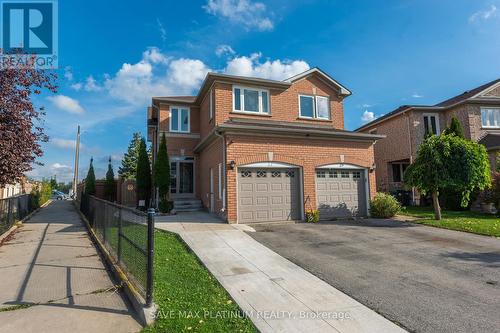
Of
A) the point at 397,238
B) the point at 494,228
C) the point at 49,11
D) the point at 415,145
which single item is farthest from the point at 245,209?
the point at 415,145

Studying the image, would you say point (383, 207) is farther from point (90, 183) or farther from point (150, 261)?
point (90, 183)

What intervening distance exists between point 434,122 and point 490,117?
387cm

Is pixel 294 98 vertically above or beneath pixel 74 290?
above

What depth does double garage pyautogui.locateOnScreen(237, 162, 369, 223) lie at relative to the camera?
12414 mm

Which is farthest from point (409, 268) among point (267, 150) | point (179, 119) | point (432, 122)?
point (432, 122)

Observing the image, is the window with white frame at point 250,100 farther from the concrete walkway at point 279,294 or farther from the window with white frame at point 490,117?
the window with white frame at point 490,117

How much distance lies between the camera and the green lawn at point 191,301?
4.04 meters

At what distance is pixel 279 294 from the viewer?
5.21 meters

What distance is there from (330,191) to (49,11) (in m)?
12.8

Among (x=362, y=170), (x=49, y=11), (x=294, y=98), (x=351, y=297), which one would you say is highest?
(x=49, y=11)

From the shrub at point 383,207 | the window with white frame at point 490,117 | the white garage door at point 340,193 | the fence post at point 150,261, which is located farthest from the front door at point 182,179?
the window with white frame at point 490,117

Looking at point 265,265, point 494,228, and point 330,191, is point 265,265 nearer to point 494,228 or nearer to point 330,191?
point 330,191

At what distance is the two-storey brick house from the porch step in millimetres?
197

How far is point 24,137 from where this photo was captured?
9.32m
